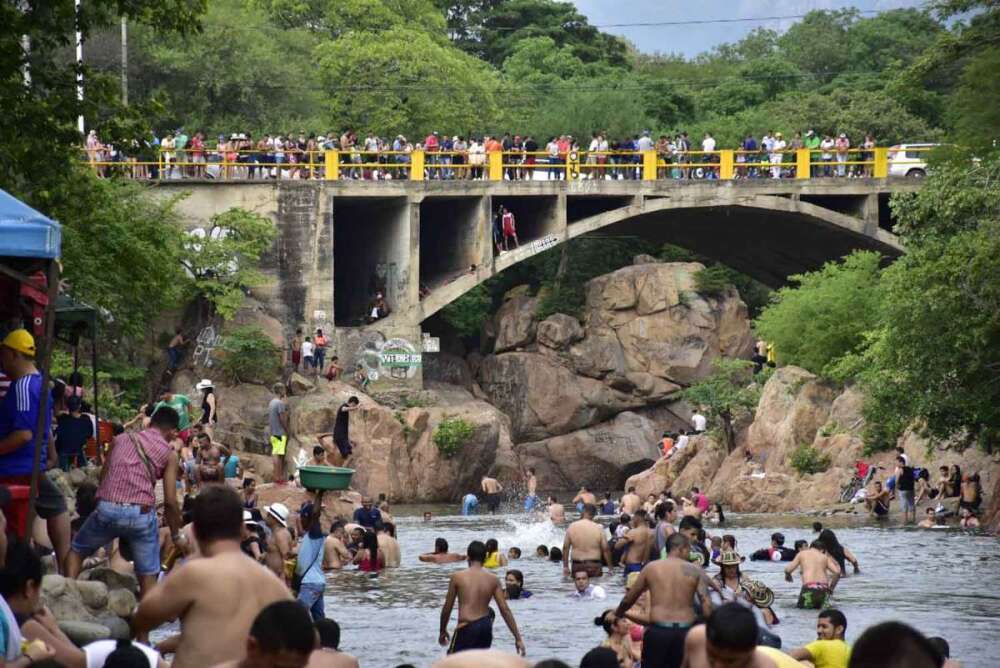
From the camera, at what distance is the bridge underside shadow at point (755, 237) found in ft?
155

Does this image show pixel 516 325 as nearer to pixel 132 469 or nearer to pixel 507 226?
pixel 507 226

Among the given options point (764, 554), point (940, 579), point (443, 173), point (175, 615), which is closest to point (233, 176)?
point (443, 173)

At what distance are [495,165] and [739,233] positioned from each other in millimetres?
8294

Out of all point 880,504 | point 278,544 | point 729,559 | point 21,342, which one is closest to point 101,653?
point 21,342

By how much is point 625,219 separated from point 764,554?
2208 cm

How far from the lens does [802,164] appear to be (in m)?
46.8

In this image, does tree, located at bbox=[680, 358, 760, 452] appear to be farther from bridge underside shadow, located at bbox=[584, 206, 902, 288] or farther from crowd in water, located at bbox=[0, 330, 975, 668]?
crowd in water, located at bbox=[0, 330, 975, 668]

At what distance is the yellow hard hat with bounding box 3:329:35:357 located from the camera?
12.0 meters

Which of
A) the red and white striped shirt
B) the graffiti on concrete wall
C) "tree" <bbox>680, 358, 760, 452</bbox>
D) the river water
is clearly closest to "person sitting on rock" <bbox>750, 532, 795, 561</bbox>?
the river water

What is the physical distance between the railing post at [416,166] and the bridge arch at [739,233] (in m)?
2.75

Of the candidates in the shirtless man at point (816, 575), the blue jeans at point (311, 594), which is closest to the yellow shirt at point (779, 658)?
the blue jeans at point (311, 594)

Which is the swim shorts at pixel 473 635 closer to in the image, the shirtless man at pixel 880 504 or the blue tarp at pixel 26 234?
the blue tarp at pixel 26 234

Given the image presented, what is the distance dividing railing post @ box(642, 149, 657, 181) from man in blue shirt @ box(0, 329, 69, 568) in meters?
35.0

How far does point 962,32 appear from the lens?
30.2 meters
